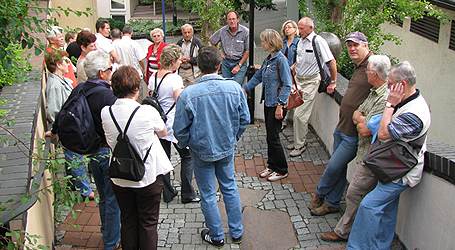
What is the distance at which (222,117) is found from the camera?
145 inches

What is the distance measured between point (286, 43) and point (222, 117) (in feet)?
10.9

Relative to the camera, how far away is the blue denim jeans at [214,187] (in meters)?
3.86

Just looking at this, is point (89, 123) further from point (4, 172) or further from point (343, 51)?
point (343, 51)

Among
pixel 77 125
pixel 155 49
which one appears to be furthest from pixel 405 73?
pixel 155 49

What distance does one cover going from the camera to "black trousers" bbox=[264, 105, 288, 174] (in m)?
5.16

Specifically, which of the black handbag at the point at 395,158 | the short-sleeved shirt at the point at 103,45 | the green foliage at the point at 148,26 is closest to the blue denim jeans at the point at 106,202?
the black handbag at the point at 395,158

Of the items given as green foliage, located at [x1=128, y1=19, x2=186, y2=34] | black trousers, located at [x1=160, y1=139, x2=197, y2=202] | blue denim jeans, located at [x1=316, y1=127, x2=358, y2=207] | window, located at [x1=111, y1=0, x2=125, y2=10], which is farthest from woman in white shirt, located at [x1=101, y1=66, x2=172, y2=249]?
window, located at [x1=111, y1=0, x2=125, y2=10]

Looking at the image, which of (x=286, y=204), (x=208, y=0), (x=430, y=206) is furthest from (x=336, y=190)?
(x=208, y=0)

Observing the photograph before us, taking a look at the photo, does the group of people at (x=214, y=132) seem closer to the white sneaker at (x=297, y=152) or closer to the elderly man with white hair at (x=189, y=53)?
the white sneaker at (x=297, y=152)

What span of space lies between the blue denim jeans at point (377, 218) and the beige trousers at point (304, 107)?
2.51m

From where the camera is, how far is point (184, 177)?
473 cm

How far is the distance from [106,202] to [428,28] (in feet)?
27.5

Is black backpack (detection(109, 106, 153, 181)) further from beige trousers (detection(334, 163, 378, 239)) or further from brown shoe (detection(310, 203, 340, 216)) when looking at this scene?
brown shoe (detection(310, 203, 340, 216))

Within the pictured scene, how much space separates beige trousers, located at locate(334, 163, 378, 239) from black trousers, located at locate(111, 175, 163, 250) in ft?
5.94
